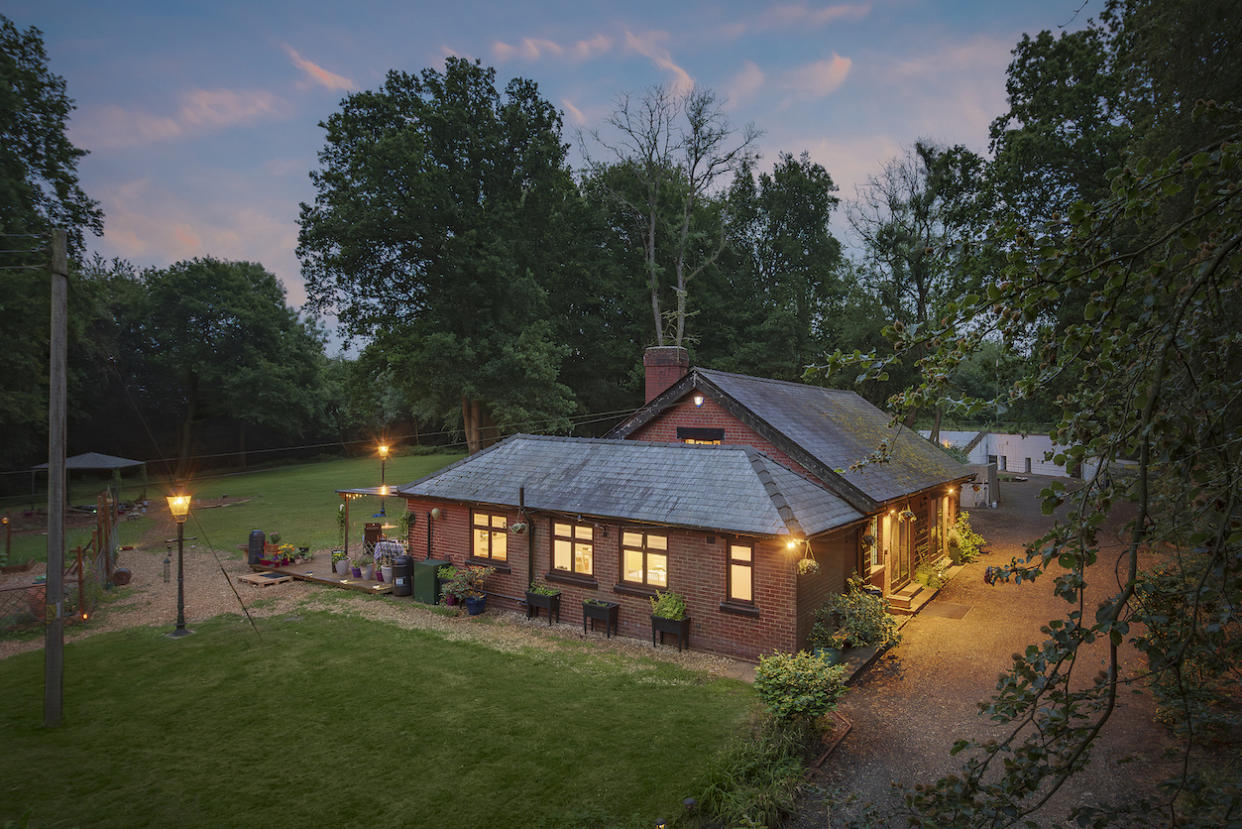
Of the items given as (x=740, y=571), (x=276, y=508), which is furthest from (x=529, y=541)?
(x=276, y=508)

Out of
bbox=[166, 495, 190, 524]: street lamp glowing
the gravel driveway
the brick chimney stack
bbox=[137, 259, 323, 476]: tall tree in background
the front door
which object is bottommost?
the gravel driveway

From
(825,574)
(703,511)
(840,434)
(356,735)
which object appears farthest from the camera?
(840,434)

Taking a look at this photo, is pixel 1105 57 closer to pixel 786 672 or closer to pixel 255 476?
pixel 786 672

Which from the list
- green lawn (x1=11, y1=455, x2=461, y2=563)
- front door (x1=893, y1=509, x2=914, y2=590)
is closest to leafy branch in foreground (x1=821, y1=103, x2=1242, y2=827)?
front door (x1=893, y1=509, x2=914, y2=590)

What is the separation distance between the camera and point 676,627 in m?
13.6

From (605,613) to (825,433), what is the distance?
854 centimetres

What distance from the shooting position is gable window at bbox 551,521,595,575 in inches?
612

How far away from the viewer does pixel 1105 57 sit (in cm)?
2314

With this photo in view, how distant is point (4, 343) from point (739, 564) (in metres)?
33.0

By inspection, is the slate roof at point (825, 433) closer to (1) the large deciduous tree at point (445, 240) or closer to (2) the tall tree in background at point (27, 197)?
(1) the large deciduous tree at point (445, 240)

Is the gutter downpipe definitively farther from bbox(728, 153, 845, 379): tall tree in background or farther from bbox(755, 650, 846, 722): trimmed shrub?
bbox(728, 153, 845, 379): tall tree in background

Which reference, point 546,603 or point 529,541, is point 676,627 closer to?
point 546,603

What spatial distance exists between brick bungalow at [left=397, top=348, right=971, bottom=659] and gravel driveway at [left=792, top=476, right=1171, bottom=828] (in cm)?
169

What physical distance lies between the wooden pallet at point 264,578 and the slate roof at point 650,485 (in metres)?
4.89
